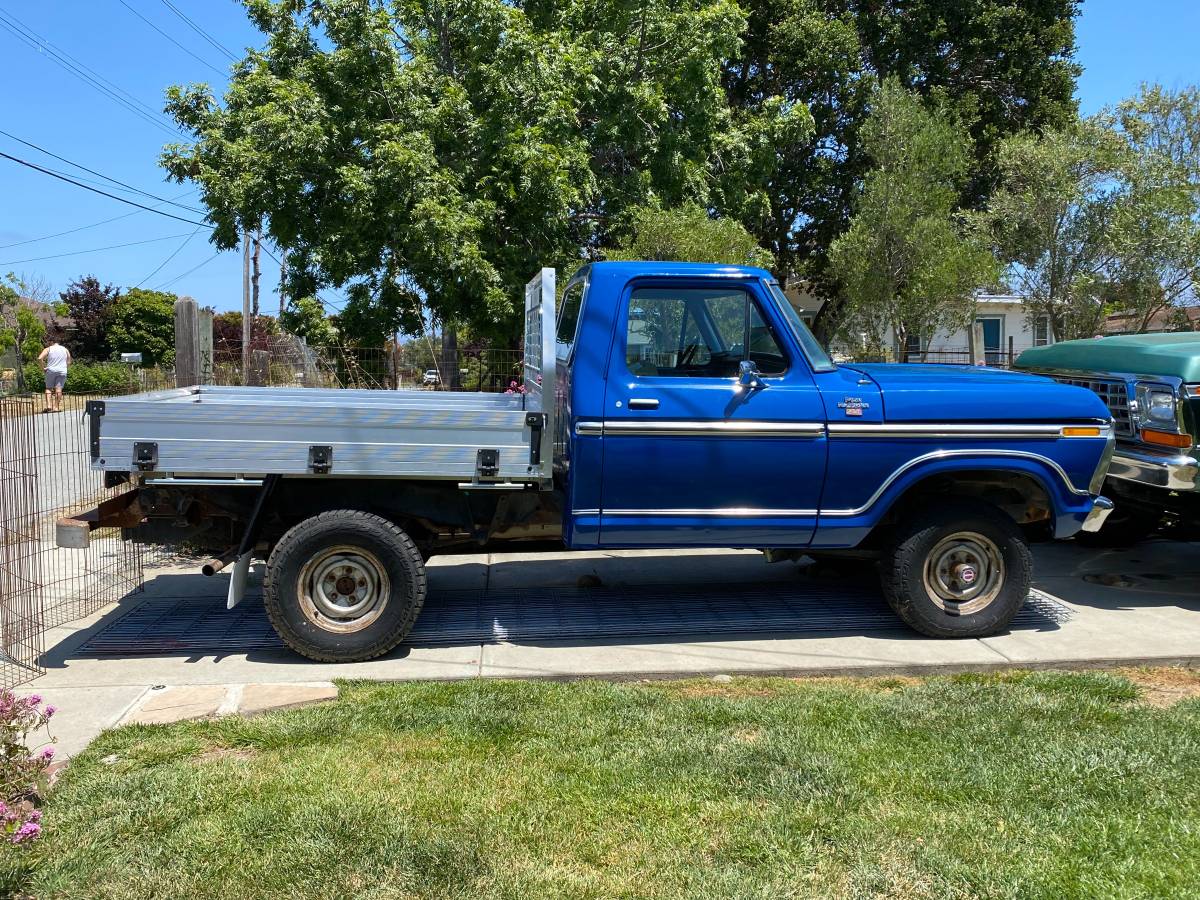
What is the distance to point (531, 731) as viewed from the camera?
477 centimetres

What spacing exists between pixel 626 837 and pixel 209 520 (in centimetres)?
367

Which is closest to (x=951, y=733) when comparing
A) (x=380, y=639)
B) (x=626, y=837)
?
(x=626, y=837)

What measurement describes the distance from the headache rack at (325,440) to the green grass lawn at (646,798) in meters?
1.27

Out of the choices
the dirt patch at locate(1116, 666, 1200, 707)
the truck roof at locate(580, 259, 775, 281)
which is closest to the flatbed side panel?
the truck roof at locate(580, 259, 775, 281)

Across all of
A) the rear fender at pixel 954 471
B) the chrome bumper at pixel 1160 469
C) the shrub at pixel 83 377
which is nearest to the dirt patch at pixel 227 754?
the rear fender at pixel 954 471

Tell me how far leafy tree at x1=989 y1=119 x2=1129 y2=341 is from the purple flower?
14669mm

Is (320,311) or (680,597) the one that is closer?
(680,597)

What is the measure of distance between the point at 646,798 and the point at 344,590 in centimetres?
268

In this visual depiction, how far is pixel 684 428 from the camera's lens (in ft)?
19.4

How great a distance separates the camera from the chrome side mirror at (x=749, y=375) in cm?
589

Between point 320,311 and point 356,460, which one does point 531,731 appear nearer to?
point 356,460

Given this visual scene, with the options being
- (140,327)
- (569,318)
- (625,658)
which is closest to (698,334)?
(569,318)

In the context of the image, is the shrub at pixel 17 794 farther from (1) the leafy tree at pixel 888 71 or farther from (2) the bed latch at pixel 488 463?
(1) the leafy tree at pixel 888 71

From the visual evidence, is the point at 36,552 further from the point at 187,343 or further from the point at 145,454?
the point at 187,343
